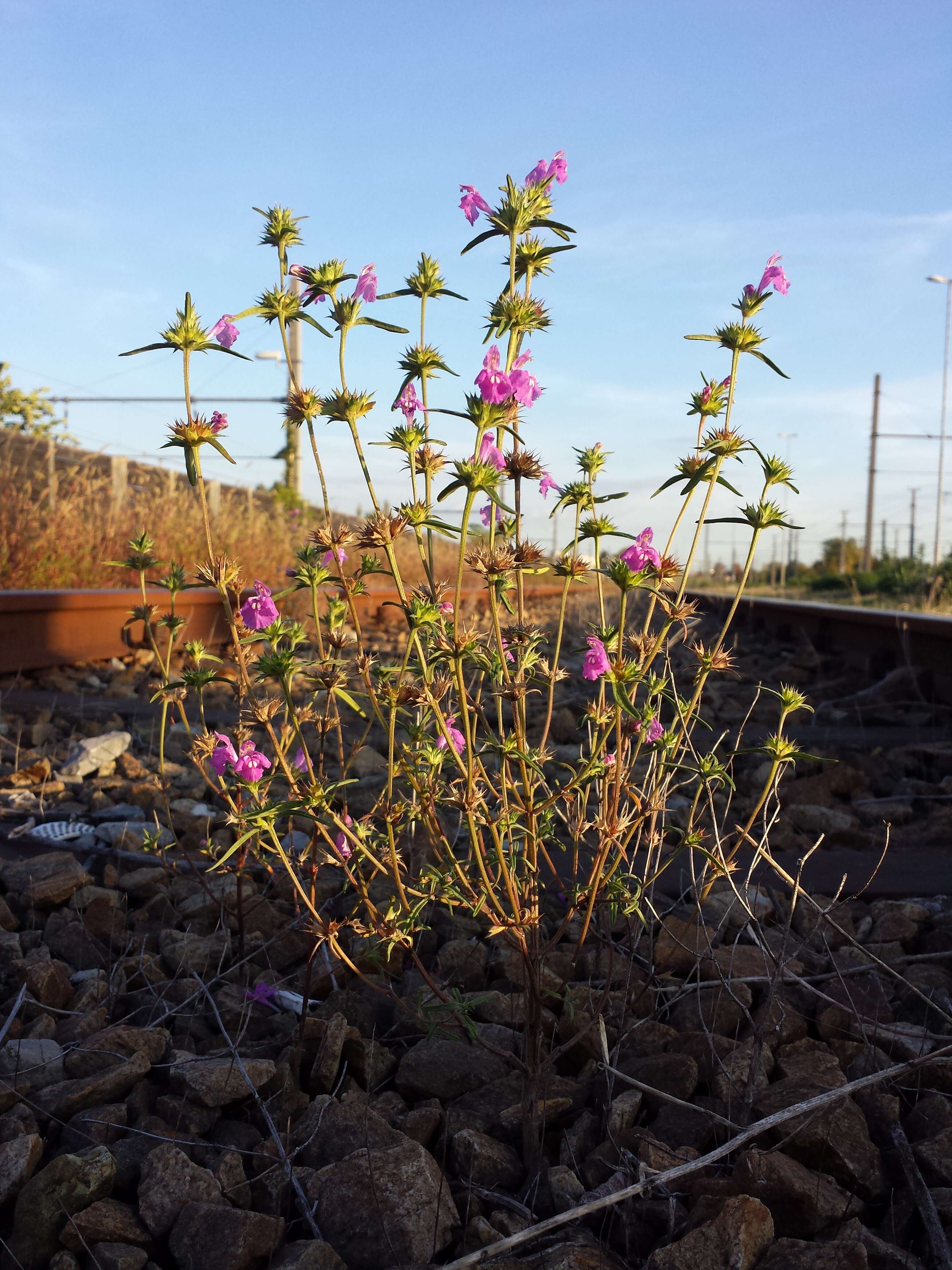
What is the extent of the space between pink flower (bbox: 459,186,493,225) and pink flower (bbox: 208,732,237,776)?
1.15m

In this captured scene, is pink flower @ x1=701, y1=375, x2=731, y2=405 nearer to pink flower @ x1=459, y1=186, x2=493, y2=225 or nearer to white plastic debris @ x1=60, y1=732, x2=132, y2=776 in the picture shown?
pink flower @ x1=459, y1=186, x2=493, y2=225

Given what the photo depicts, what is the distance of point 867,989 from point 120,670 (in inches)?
220

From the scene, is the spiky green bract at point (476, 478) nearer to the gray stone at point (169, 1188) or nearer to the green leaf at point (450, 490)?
the green leaf at point (450, 490)

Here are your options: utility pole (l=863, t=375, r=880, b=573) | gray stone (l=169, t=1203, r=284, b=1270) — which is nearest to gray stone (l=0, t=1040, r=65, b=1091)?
gray stone (l=169, t=1203, r=284, b=1270)

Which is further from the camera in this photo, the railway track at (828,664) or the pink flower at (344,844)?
the railway track at (828,664)

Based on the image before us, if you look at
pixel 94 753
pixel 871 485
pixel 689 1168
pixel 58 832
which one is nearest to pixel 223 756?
pixel 689 1168

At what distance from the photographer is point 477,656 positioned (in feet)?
6.07

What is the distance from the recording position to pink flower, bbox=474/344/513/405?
1.70 m

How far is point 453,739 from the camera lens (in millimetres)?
2086

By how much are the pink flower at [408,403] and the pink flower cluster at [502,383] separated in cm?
27

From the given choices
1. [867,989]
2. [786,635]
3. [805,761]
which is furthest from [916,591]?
[867,989]

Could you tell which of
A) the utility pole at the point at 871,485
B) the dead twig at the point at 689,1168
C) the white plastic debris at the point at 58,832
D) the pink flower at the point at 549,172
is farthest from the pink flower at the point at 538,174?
the utility pole at the point at 871,485

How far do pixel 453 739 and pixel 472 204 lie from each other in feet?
3.33

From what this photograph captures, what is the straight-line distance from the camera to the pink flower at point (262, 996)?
2355 millimetres
